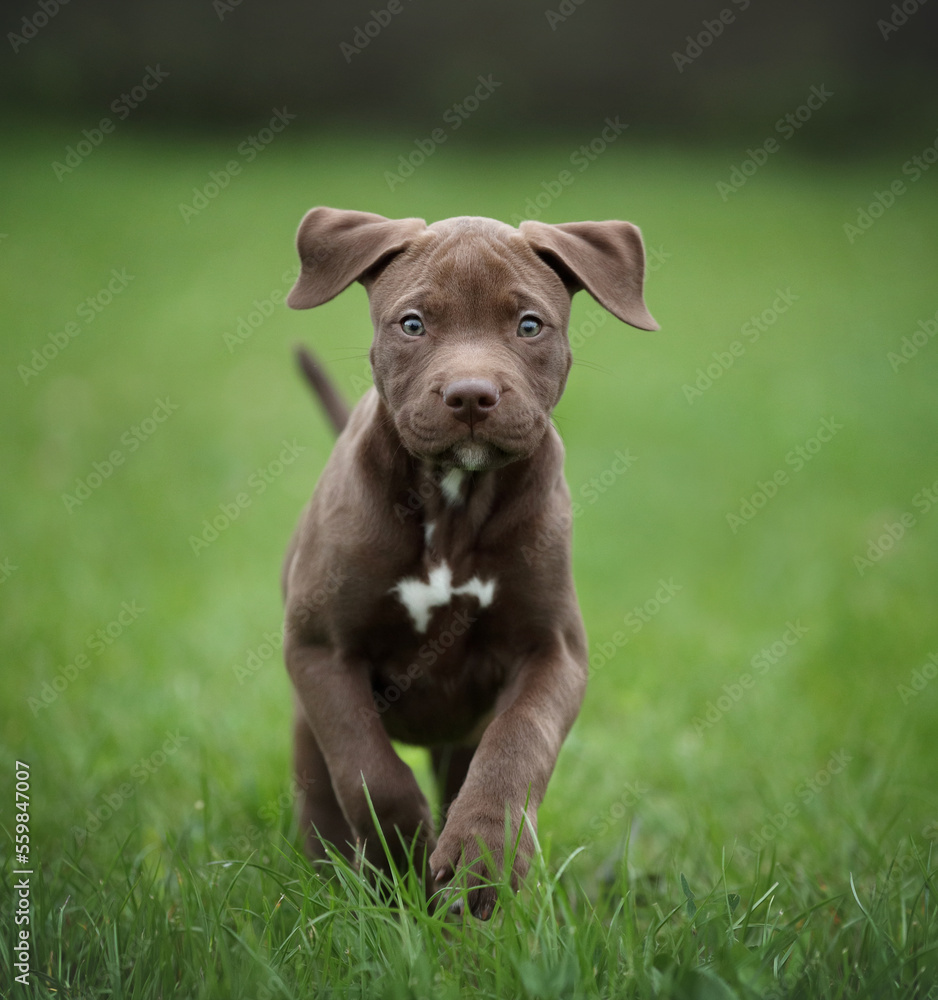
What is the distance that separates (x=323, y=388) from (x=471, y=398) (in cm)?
175

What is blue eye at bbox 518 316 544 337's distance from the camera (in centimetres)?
348

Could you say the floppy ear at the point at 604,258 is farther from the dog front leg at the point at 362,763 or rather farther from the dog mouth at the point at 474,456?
the dog front leg at the point at 362,763

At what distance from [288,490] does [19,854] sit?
669cm

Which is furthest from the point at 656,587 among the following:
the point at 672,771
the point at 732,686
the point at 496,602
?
the point at 496,602

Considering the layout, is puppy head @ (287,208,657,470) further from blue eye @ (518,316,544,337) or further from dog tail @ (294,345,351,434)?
dog tail @ (294,345,351,434)

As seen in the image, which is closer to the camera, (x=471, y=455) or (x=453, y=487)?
(x=471, y=455)

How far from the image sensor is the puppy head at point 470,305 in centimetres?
324

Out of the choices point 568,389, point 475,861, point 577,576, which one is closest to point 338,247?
point 475,861

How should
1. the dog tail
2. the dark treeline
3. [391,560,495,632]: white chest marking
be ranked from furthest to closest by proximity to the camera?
the dark treeline → the dog tail → [391,560,495,632]: white chest marking

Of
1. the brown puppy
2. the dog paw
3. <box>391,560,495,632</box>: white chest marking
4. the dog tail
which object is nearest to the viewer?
the dog paw

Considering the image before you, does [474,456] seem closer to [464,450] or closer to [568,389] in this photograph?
[464,450]

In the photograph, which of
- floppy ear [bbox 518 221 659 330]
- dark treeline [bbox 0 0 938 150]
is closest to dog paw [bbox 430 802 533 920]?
floppy ear [bbox 518 221 659 330]

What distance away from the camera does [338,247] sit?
3.74 m

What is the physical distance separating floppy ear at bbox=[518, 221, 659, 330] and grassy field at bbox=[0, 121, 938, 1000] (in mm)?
1615
